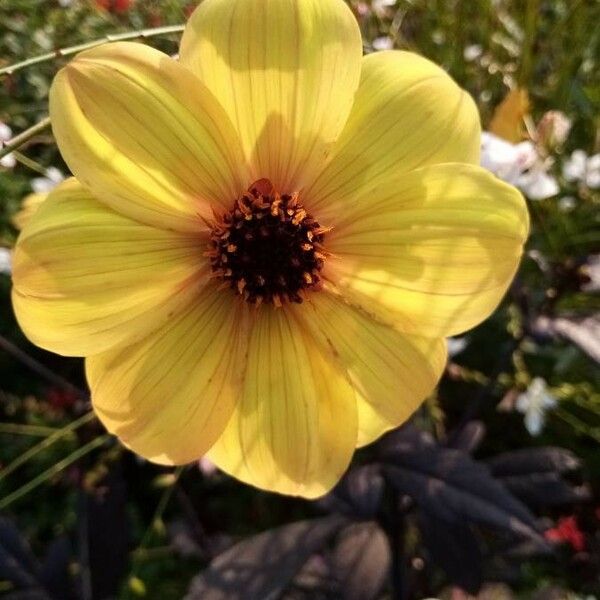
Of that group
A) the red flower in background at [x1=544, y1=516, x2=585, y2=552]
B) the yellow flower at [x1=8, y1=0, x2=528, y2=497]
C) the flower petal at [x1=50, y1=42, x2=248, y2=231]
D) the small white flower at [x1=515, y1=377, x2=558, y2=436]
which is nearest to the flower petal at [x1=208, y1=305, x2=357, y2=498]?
the yellow flower at [x1=8, y1=0, x2=528, y2=497]

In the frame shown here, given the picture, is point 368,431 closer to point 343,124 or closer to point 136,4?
point 343,124

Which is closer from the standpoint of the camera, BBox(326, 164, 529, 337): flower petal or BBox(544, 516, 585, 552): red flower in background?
BBox(326, 164, 529, 337): flower petal

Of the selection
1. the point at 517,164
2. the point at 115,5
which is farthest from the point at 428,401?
the point at 115,5

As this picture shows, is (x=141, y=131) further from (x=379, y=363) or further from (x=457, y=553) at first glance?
(x=457, y=553)

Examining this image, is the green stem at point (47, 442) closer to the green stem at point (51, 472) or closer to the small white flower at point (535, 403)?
the green stem at point (51, 472)

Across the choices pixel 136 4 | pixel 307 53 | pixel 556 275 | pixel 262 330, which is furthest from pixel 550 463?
pixel 136 4

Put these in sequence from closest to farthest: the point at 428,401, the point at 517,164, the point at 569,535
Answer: the point at 517,164
the point at 428,401
the point at 569,535

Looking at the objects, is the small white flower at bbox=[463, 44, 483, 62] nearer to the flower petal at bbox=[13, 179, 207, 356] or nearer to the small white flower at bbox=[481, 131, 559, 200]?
the small white flower at bbox=[481, 131, 559, 200]
